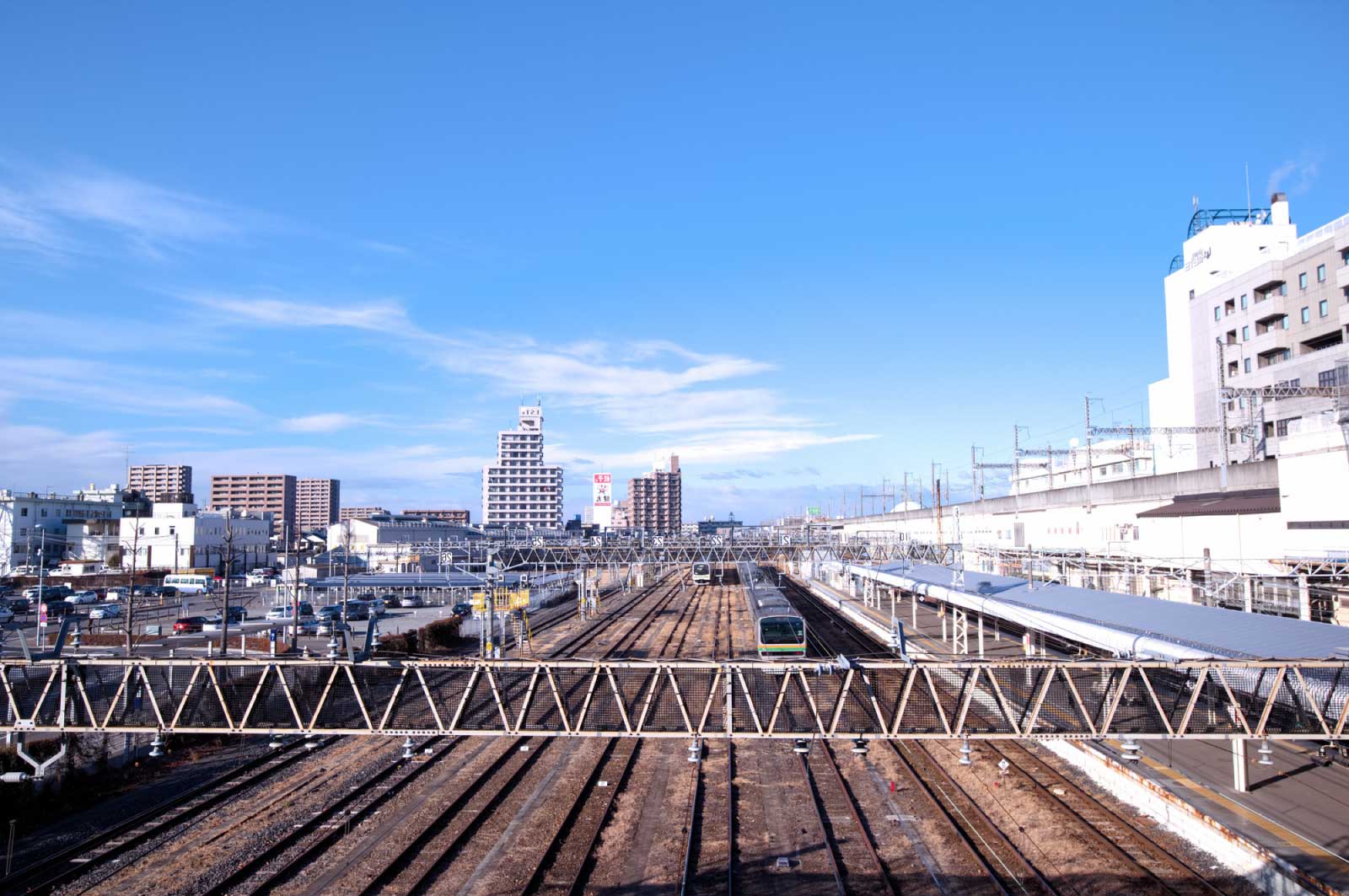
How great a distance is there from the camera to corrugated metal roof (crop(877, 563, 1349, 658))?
48.4ft

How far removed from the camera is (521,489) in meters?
131

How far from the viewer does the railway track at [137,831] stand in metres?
13.0

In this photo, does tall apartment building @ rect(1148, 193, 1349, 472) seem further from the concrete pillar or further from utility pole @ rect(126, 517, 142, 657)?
utility pole @ rect(126, 517, 142, 657)

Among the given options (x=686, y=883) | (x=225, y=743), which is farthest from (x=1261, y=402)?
(x=225, y=743)

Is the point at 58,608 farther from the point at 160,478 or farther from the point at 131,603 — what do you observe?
the point at 160,478

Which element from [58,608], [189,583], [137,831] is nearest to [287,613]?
[58,608]

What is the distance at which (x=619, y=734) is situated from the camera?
12.7 meters

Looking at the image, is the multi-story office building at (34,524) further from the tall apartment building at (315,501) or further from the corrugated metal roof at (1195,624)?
the tall apartment building at (315,501)

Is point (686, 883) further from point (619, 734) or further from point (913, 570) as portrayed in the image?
point (913, 570)

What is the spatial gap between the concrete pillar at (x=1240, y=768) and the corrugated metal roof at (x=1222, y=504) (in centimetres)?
1658

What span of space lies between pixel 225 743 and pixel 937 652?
73.4 feet

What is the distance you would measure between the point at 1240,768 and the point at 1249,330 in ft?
123

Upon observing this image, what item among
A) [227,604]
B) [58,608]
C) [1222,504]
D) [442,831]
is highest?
[1222,504]

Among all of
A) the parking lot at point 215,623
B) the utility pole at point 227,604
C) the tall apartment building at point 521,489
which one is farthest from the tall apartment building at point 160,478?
Result: the utility pole at point 227,604
